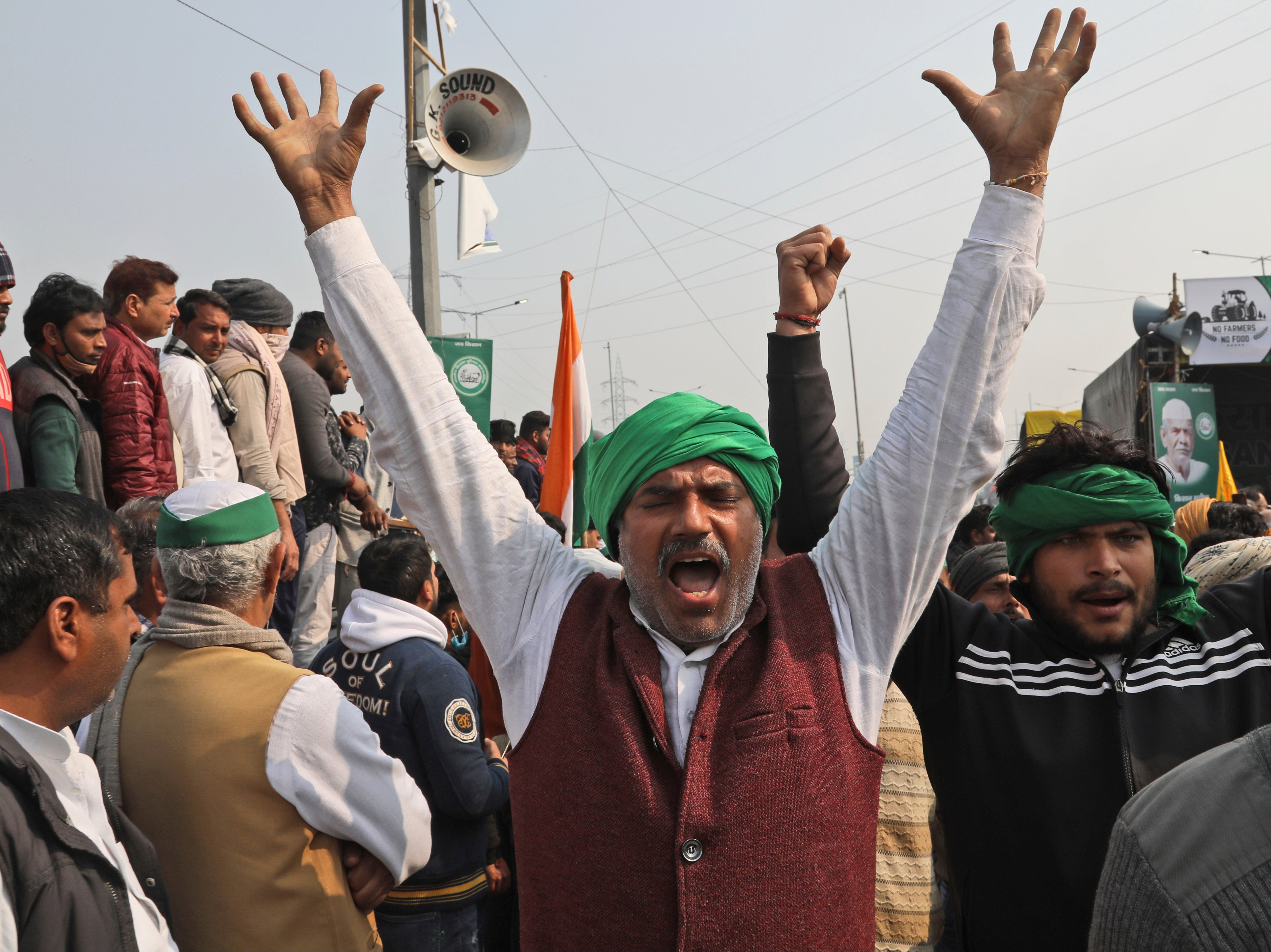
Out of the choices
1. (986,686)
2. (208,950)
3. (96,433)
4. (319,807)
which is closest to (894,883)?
(986,686)

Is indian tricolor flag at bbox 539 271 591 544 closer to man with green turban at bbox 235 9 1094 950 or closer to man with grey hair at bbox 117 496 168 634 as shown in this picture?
man with grey hair at bbox 117 496 168 634

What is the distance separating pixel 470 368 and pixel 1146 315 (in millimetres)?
19123

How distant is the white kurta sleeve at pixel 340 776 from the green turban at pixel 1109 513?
1.67 metres

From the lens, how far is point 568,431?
5578 millimetres

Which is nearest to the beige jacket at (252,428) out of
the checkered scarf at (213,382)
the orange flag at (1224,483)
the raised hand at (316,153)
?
the checkered scarf at (213,382)

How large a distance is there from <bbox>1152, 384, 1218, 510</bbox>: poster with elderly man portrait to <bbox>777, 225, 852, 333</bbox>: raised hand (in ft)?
65.6

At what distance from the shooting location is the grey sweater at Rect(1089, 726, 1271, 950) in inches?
33.7

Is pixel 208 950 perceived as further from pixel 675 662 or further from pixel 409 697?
pixel 675 662

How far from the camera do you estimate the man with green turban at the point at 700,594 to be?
67.4 inches

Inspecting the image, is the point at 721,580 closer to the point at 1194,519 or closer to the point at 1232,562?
the point at 1232,562

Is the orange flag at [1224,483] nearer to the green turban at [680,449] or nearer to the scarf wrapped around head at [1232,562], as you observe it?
the scarf wrapped around head at [1232,562]

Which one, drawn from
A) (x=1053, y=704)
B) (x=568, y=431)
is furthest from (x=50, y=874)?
(x=568, y=431)

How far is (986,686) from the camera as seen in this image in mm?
2260

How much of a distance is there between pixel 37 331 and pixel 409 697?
2.37 m
